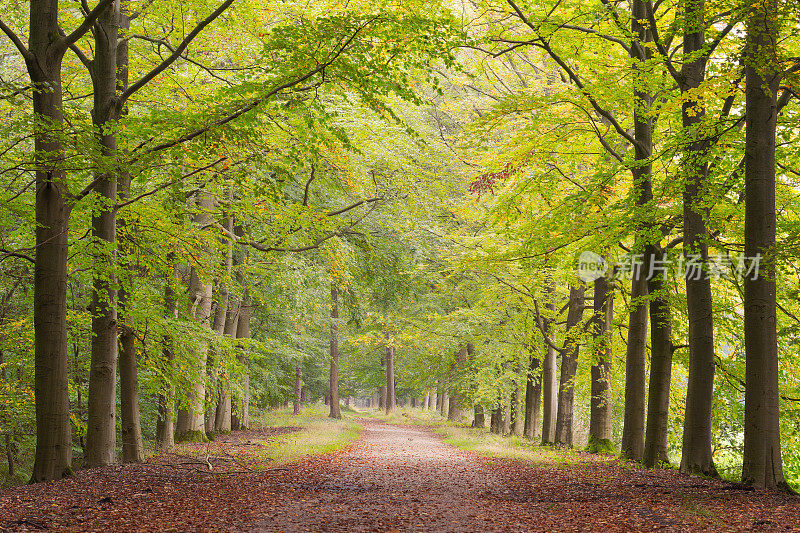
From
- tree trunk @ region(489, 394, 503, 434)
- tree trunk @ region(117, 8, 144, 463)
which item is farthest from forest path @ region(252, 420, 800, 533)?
tree trunk @ region(489, 394, 503, 434)

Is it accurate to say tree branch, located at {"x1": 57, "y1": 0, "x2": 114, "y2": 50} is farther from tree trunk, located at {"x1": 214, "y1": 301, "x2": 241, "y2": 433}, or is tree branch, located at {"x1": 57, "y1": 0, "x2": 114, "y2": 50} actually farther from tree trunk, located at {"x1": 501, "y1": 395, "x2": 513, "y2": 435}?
tree trunk, located at {"x1": 501, "y1": 395, "x2": 513, "y2": 435}

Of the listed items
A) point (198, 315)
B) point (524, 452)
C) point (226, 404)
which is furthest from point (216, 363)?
point (524, 452)

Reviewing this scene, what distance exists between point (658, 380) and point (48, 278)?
36.3 feet

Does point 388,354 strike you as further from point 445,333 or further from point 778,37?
point 778,37

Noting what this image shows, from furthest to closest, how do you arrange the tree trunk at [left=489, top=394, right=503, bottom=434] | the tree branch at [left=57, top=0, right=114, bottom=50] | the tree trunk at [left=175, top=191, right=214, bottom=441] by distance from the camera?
the tree trunk at [left=489, top=394, right=503, bottom=434], the tree trunk at [left=175, top=191, right=214, bottom=441], the tree branch at [left=57, top=0, right=114, bottom=50]

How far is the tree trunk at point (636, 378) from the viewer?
1317 centimetres

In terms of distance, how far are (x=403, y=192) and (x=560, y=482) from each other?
948cm

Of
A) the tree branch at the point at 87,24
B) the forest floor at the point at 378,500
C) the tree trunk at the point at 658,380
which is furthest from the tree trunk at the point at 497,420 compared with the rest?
the tree branch at the point at 87,24

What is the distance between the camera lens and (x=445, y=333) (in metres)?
24.4

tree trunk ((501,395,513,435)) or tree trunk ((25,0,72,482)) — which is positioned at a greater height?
tree trunk ((25,0,72,482))

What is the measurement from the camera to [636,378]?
43.4 ft

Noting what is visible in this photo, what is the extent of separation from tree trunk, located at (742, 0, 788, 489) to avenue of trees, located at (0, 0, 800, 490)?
4 cm

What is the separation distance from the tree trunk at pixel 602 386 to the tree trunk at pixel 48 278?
1184 centimetres

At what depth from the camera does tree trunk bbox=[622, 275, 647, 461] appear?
13172mm
